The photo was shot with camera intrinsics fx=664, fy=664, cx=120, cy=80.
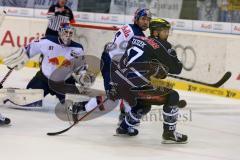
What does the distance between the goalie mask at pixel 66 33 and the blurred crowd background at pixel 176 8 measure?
10.3 feet

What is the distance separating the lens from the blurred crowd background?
30.8ft

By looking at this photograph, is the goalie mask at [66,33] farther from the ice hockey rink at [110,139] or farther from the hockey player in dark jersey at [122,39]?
the ice hockey rink at [110,139]

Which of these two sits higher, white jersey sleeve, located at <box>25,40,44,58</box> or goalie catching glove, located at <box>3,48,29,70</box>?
white jersey sleeve, located at <box>25,40,44,58</box>

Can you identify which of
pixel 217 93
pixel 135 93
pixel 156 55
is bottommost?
pixel 217 93

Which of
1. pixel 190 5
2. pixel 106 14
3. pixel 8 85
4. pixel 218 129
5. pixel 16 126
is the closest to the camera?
pixel 16 126

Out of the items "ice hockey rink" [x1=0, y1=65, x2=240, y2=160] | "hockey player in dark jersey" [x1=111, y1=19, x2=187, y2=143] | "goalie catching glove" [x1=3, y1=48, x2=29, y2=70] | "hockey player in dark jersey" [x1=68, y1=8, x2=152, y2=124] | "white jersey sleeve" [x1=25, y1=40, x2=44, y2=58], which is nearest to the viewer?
"ice hockey rink" [x1=0, y1=65, x2=240, y2=160]

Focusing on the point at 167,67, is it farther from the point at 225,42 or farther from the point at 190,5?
the point at 190,5

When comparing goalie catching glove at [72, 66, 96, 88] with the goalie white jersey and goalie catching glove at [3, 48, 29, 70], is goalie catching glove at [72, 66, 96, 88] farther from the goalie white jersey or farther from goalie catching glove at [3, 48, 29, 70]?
goalie catching glove at [3, 48, 29, 70]

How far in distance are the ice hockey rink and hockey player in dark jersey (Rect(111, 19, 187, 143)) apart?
0.95ft

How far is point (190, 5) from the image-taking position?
9.72 meters

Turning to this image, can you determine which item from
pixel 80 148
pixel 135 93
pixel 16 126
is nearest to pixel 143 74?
pixel 135 93

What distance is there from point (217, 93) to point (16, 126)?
3.71 meters

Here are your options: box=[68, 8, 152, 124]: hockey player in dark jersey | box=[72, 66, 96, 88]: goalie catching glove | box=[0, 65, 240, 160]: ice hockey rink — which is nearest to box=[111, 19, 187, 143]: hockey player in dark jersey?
box=[0, 65, 240, 160]: ice hockey rink

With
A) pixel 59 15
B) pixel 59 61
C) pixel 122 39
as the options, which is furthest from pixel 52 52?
pixel 59 15
